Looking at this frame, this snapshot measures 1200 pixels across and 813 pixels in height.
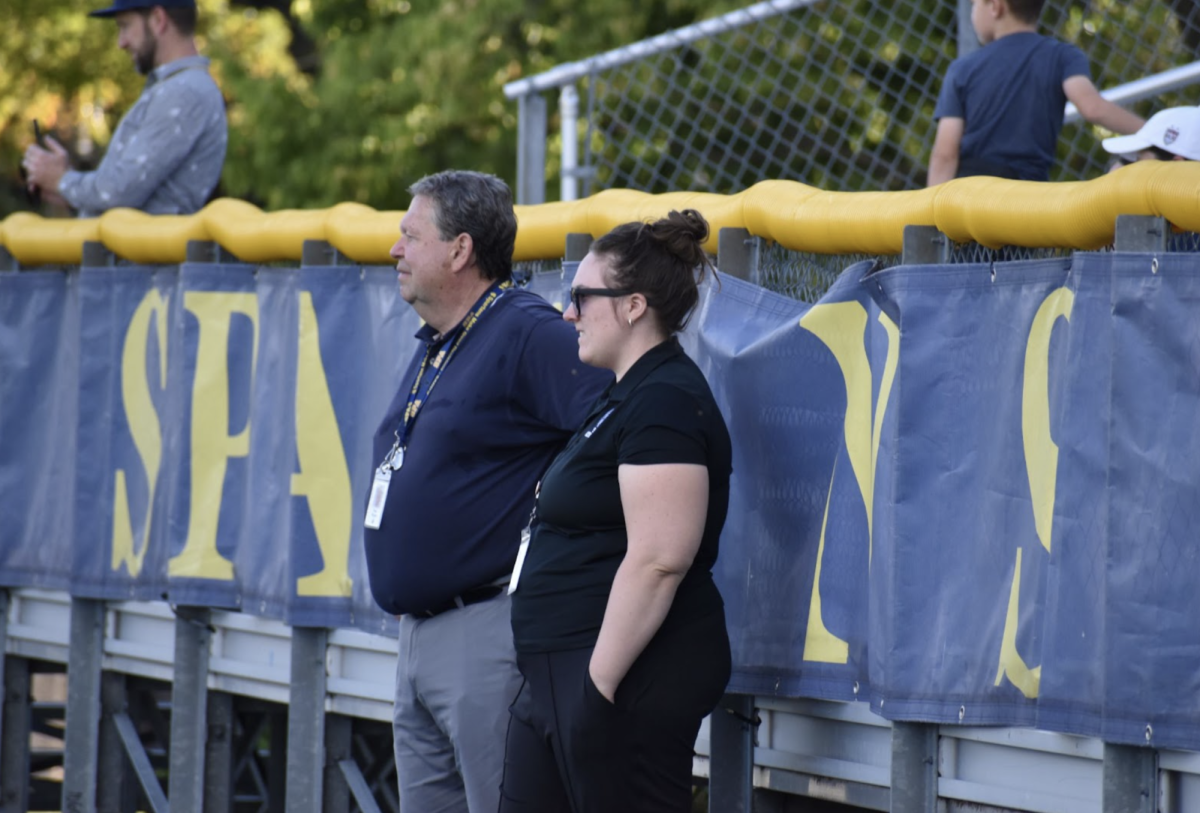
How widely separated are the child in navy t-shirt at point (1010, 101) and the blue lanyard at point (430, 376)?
7.25 feet

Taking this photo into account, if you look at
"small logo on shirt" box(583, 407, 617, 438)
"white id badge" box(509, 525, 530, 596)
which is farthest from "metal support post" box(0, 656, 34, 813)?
"small logo on shirt" box(583, 407, 617, 438)

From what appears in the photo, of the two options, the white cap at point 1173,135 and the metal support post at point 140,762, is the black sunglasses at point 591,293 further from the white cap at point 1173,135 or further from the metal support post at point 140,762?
the metal support post at point 140,762

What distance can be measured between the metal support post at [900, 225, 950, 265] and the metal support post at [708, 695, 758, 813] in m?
1.19

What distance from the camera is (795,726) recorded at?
4.36 m

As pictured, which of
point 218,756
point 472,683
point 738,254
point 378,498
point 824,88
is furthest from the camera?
point 824,88

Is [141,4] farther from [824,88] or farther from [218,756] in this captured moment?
[824,88]

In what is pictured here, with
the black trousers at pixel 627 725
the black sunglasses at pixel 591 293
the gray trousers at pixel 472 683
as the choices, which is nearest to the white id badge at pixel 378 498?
the gray trousers at pixel 472 683

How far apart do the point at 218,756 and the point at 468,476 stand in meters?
2.59

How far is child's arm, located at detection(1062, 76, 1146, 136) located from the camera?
595 cm

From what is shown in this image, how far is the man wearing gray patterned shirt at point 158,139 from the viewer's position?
686 cm

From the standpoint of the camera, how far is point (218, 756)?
636 cm

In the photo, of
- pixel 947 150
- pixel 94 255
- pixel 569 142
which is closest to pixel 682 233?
pixel 947 150

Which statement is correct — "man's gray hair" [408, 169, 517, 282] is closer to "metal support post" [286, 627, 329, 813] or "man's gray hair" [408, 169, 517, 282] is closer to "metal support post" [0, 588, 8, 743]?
"metal support post" [286, 627, 329, 813]

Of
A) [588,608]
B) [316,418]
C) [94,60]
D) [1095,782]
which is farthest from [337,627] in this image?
[94,60]
